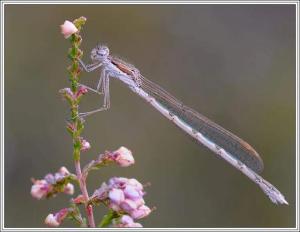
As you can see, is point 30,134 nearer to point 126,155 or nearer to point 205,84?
point 205,84

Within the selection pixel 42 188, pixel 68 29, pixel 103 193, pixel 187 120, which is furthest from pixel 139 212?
pixel 187 120

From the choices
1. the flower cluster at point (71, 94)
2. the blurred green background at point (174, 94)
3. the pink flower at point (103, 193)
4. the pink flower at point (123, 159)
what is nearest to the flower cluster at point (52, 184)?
the pink flower at point (103, 193)

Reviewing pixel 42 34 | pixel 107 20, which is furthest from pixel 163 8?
pixel 42 34

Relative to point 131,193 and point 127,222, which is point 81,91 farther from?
point 127,222

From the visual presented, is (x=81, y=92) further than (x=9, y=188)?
No

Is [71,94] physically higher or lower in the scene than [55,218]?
higher
